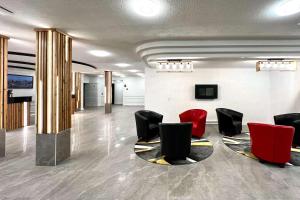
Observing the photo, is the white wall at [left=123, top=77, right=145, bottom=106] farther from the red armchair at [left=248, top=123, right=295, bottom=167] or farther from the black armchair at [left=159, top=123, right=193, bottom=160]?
the red armchair at [left=248, top=123, right=295, bottom=167]

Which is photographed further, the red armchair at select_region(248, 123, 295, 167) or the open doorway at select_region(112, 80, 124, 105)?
the open doorway at select_region(112, 80, 124, 105)

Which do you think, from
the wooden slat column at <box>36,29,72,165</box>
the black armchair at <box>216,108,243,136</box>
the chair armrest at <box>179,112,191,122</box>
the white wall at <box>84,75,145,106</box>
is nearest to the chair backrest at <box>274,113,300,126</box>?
the black armchair at <box>216,108,243,136</box>

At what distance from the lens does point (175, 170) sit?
12.1 ft

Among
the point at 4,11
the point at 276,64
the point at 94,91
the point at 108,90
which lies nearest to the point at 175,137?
the point at 4,11

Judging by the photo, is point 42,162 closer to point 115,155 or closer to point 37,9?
point 115,155

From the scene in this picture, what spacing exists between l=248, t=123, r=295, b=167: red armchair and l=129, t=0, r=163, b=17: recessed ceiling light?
333 cm

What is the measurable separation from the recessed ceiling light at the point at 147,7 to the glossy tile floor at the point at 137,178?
294 centimetres

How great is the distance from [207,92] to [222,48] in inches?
147

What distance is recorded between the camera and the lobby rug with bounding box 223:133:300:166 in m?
4.36

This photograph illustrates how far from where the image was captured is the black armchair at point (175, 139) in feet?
13.5

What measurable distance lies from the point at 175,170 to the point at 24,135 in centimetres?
574

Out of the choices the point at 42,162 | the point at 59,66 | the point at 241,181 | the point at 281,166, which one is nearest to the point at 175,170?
the point at 241,181

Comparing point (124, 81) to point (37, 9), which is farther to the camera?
point (124, 81)

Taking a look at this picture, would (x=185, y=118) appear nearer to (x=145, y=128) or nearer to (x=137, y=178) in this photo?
(x=145, y=128)
